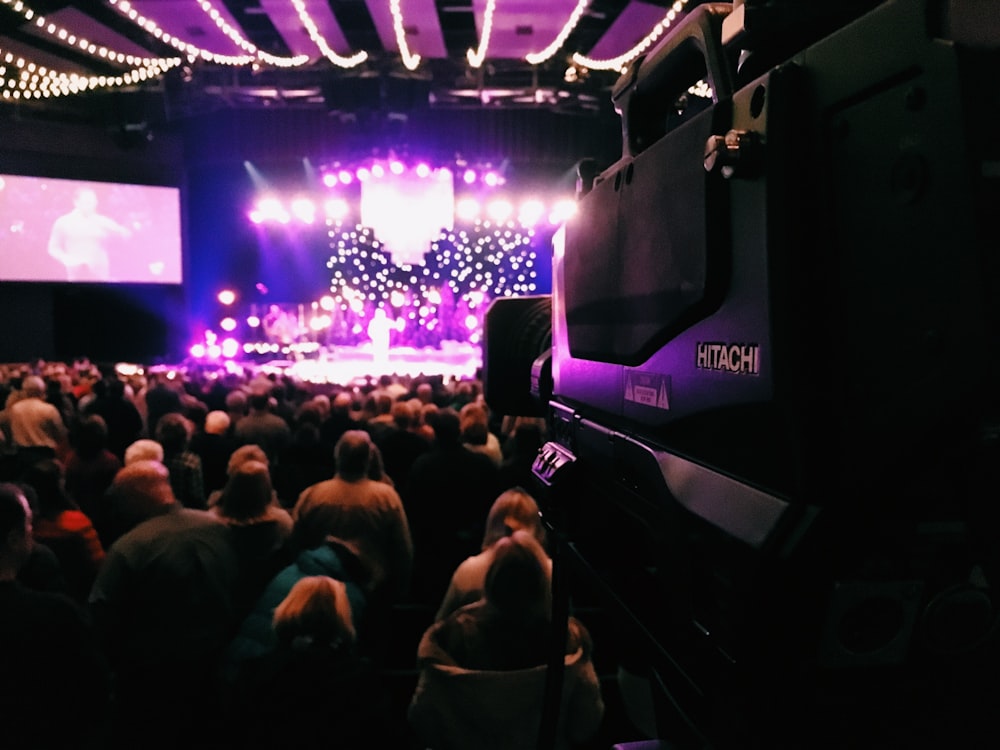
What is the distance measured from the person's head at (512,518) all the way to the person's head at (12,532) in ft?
4.81

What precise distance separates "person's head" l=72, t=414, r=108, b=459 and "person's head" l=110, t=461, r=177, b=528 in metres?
1.03

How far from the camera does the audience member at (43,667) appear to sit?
1850 mm

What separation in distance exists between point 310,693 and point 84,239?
11.8 meters

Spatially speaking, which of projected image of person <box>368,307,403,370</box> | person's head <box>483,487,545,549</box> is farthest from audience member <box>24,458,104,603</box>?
projected image of person <box>368,307,403,370</box>

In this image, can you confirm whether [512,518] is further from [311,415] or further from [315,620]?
[311,415]

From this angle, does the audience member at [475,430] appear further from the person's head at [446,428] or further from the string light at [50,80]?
the string light at [50,80]

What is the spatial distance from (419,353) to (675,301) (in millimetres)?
14667

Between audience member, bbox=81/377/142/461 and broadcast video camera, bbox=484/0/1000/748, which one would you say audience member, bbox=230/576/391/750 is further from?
audience member, bbox=81/377/142/461

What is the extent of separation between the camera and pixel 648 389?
69 cm

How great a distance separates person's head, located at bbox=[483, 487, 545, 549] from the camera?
8.89 ft

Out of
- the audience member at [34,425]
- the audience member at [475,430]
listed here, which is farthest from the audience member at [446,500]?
the audience member at [34,425]

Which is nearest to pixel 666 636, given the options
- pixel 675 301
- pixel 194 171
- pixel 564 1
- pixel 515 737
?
pixel 675 301

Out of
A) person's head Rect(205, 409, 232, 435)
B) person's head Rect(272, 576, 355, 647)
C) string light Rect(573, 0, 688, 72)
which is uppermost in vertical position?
string light Rect(573, 0, 688, 72)

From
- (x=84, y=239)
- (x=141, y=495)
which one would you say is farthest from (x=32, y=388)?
(x=84, y=239)
